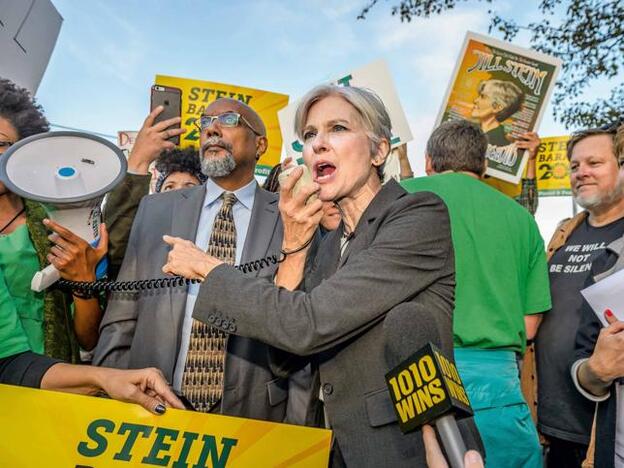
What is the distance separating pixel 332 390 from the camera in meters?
1.67

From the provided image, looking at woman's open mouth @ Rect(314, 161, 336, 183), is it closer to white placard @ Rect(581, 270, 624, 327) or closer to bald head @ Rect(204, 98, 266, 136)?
white placard @ Rect(581, 270, 624, 327)

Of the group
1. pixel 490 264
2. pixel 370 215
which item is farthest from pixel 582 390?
pixel 370 215

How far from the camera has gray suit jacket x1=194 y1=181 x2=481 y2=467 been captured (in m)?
1.56

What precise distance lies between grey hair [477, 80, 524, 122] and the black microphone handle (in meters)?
3.91

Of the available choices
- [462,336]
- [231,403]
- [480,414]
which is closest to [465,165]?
[462,336]

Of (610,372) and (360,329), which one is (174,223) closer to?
(360,329)

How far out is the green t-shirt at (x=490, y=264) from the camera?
2662 millimetres

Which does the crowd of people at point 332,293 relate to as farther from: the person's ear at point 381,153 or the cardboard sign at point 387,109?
the cardboard sign at point 387,109

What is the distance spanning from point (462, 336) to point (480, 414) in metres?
0.33

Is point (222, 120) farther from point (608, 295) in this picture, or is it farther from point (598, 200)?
point (598, 200)

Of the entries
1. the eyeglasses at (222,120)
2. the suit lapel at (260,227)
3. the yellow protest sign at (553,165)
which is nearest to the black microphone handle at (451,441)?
the suit lapel at (260,227)

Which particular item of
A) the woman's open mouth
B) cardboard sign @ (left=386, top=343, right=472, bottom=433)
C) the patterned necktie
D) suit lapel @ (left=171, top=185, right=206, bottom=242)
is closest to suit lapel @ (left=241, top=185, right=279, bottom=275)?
suit lapel @ (left=171, top=185, right=206, bottom=242)

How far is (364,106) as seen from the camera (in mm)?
2111

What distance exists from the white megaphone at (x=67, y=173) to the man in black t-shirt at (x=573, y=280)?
2.50 metres
